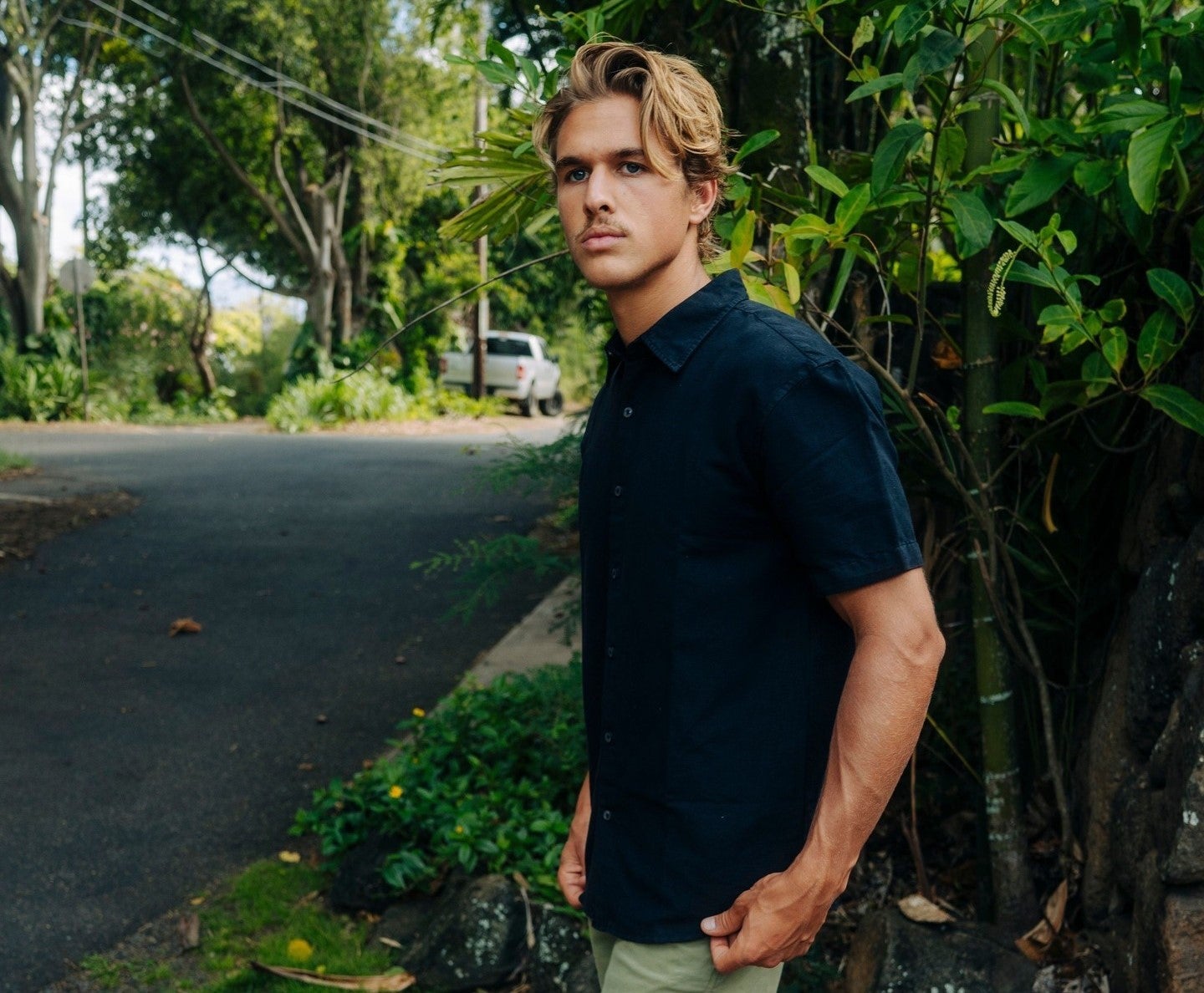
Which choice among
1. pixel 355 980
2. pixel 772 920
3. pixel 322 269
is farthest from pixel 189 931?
pixel 322 269

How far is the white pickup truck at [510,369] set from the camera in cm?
3062

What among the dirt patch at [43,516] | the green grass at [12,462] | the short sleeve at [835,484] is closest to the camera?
the short sleeve at [835,484]

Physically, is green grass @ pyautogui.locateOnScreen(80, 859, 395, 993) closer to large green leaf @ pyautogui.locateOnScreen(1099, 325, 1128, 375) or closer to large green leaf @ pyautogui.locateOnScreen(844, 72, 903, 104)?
large green leaf @ pyautogui.locateOnScreen(1099, 325, 1128, 375)

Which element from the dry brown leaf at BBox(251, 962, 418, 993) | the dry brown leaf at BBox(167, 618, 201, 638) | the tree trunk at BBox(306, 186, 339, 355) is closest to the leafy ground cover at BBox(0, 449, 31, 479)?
the dry brown leaf at BBox(167, 618, 201, 638)

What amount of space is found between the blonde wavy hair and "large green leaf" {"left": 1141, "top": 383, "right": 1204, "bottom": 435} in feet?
3.46

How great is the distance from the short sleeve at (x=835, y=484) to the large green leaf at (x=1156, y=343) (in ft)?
3.57

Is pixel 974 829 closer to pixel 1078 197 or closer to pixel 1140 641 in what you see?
pixel 1140 641

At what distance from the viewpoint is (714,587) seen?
171 centimetres

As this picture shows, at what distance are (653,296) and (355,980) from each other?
2607 mm

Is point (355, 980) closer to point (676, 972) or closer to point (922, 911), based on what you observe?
point (922, 911)

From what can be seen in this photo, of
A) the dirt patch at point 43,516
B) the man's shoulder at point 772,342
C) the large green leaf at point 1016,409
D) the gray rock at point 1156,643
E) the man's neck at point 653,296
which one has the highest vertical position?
the man's neck at point 653,296

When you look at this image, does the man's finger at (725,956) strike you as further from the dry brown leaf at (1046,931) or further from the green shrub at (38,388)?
the green shrub at (38,388)

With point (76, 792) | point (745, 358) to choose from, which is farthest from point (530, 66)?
point (76, 792)

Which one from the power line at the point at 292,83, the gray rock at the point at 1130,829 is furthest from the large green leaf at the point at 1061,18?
the power line at the point at 292,83
